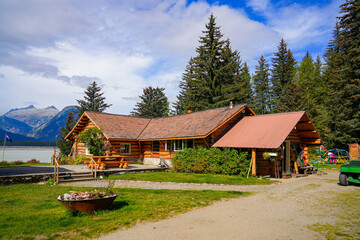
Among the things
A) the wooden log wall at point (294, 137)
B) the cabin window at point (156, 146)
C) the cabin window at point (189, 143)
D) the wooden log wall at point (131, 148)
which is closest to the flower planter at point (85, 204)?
the cabin window at point (189, 143)

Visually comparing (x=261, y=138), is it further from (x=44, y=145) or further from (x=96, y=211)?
(x=44, y=145)

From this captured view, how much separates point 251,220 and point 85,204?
5097 millimetres

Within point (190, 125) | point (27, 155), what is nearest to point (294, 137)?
point (190, 125)

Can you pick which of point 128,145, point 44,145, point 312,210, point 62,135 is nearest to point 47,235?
point 312,210

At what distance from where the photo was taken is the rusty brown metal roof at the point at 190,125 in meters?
21.6

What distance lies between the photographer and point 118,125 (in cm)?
2806

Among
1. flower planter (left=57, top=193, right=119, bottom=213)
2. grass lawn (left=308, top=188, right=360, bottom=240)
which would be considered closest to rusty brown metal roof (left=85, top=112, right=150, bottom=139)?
flower planter (left=57, top=193, right=119, bottom=213)

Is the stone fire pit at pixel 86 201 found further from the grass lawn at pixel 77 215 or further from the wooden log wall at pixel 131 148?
the wooden log wall at pixel 131 148

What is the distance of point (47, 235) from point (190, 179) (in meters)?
11.0

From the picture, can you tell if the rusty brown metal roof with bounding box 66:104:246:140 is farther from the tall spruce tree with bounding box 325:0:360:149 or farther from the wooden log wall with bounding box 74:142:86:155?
the tall spruce tree with bounding box 325:0:360:149

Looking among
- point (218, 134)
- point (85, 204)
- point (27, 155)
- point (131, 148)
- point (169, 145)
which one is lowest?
point (27, 155)

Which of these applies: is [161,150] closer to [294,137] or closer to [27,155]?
[294,137]

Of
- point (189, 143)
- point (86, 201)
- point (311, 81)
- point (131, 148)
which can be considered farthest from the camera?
point (311, 81)

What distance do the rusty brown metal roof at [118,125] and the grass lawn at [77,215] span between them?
45.3ft
